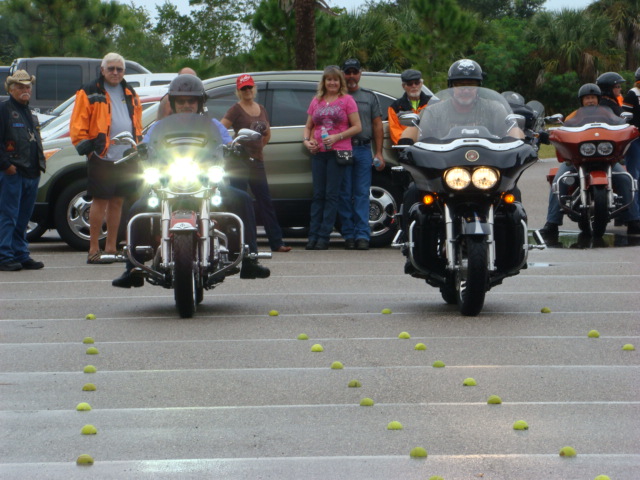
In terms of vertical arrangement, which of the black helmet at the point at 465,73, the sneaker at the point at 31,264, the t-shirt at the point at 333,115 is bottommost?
the sneaker at the point at 31,264

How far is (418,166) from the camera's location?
9422 millimetres

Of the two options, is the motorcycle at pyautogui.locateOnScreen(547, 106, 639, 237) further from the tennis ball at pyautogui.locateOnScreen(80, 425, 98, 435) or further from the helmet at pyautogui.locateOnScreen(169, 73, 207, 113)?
the tennis ball at pyautogui.locateOnScreen(80, 425, 98, 435)

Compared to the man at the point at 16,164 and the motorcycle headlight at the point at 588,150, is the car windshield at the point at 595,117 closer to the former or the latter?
the motorcycle headlight at the point at 588,150

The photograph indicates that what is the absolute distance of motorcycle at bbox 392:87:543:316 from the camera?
917 centimetres

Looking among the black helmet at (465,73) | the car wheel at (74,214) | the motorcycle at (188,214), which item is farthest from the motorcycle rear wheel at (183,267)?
the car wheel at (74,214)

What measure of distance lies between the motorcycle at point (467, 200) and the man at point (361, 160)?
4.50 metres

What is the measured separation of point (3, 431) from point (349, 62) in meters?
9.15

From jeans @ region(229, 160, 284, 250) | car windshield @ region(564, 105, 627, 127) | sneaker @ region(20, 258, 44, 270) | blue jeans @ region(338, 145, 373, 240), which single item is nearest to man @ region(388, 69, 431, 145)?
blue jeans @ region(338, 145, 373, 240)

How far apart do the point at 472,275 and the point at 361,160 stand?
559 centimetres

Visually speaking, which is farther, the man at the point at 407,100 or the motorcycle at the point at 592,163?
the motorcycle at the point at 592,163

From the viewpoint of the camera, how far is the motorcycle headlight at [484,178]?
30.1ft

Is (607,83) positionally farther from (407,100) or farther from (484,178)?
(484,178)

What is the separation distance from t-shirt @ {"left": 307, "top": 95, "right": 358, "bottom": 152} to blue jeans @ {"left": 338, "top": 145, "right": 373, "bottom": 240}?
10.6 inches

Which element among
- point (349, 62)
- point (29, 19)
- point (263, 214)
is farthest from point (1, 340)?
point (29, 19)
